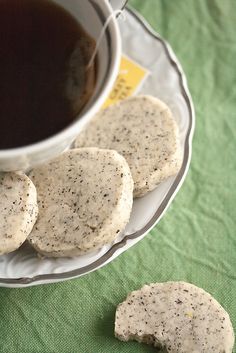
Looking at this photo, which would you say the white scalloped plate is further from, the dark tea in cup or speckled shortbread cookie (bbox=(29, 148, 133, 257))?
the dark tea in cup

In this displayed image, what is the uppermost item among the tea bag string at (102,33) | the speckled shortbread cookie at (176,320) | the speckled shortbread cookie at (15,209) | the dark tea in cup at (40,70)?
the tea bag string at (102,33)

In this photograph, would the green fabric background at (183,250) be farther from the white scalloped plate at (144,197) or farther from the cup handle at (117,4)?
the cup handle at (117,4)

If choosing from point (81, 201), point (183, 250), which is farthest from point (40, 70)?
point (183, 250)

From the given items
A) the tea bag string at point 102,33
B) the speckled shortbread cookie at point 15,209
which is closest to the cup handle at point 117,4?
the tea bag string at point 102,33

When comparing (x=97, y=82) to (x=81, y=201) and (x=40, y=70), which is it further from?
(x=81, y=201)

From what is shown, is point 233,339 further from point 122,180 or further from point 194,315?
point 122,180

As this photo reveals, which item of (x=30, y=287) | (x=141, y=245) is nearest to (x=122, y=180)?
(x=141, y=245)
